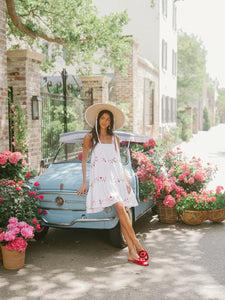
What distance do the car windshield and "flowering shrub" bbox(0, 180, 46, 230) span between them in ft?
4.39

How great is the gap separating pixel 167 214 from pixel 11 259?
3000mm

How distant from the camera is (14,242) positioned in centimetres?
438

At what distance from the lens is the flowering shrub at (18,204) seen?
182 inches

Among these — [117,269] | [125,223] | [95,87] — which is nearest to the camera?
[117,269]

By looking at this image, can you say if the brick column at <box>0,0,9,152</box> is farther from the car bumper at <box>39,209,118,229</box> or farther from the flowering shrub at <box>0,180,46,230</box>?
the car bumper at <box>39,209,118,229</box>

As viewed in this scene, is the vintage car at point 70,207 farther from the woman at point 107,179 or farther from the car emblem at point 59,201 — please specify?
the woman at point 107,179

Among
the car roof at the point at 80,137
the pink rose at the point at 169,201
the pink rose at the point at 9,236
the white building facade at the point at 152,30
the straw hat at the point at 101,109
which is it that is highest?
the white building facade at the point at 152,30

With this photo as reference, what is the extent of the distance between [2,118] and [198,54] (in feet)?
94.7

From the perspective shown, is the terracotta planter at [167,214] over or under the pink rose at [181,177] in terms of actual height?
under

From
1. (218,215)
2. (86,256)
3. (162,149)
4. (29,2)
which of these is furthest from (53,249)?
(29,2)

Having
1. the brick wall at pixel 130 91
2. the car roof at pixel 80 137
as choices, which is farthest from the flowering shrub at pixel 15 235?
the brick wall at pixel 130 91


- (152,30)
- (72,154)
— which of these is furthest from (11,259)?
(152,30)

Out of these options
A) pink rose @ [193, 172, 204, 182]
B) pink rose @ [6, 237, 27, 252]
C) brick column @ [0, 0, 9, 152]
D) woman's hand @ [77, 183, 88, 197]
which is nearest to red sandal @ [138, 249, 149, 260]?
woman's hand @ [77, 183, 88, 197]

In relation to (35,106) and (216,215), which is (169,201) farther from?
(35,106)
